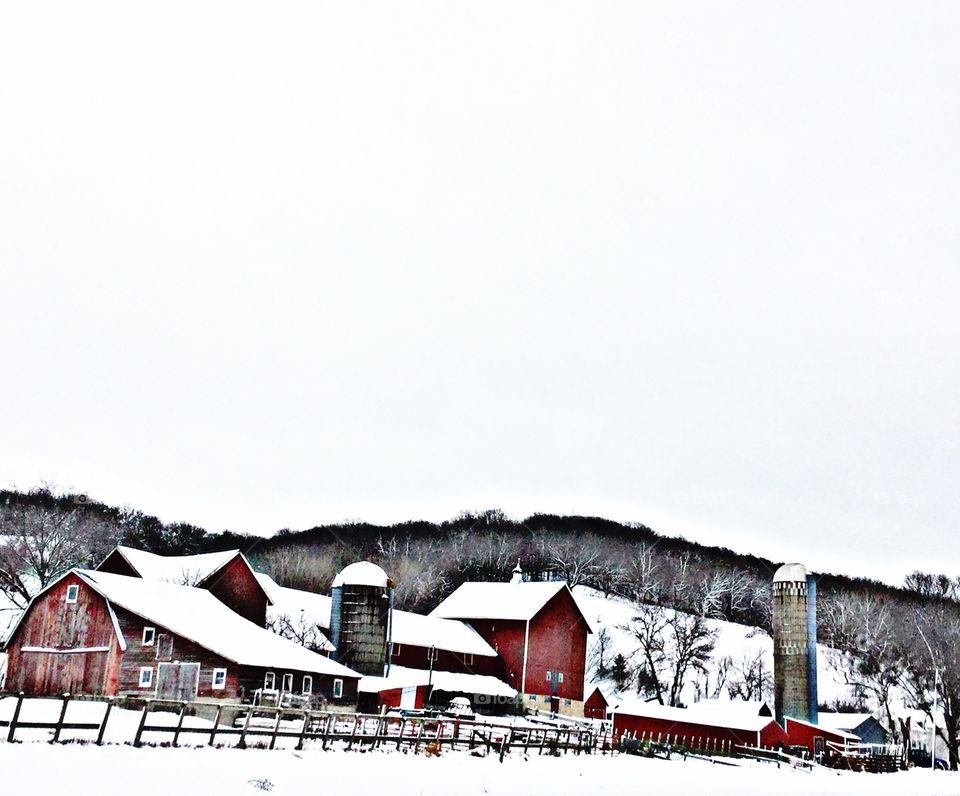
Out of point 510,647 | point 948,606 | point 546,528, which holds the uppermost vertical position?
point 546,528

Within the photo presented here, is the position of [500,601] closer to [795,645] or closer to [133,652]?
[795,645]

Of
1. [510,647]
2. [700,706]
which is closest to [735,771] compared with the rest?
[700,706]

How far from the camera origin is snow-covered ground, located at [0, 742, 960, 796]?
19922 mm

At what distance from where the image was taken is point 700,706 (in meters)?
58.8

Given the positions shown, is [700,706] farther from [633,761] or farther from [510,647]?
[633,761]

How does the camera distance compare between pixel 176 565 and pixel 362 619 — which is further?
pixel 176 565

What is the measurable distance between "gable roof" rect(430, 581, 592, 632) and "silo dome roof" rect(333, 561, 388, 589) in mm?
11945

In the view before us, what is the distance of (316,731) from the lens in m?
31.9

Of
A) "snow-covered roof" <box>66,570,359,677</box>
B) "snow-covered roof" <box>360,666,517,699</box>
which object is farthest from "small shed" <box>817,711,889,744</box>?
"snow-covered roof" <box>66,570,359,677</box>

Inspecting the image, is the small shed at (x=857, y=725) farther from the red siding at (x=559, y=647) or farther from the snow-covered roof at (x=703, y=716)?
the snow-covered roof at (x=703, y=716)

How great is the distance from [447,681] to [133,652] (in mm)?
22022

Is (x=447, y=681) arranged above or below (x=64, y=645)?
below

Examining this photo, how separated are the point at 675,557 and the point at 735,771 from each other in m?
105

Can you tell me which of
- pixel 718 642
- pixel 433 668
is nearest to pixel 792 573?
pixel 433 668
